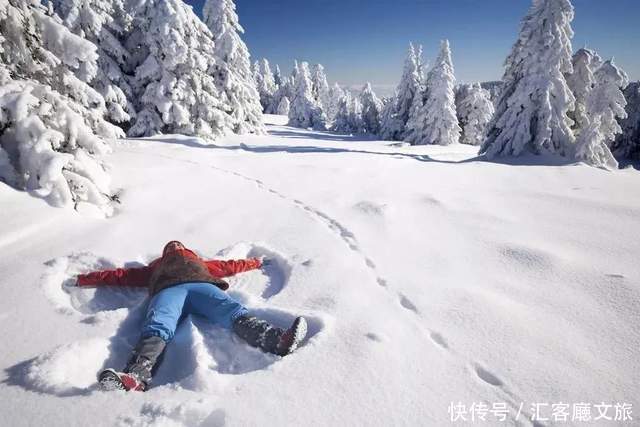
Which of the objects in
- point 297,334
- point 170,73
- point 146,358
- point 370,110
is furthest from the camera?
point 370,110

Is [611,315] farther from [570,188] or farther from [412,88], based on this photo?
[412,88]

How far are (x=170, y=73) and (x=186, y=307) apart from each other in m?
15.2

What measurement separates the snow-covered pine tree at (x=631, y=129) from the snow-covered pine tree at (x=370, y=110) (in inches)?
1071

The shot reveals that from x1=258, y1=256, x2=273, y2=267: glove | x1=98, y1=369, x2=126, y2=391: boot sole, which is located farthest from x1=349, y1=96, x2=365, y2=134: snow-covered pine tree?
x1=98, y1=369, x2=126, y2=391: boot sole

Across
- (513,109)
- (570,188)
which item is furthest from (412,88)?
(570,188)

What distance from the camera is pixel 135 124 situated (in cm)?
1625

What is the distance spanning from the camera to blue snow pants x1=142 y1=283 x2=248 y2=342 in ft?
10.3

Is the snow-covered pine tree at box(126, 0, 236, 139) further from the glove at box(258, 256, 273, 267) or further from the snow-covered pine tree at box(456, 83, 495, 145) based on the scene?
the snow-covered pine tree at box(456, 83, 495, 145)

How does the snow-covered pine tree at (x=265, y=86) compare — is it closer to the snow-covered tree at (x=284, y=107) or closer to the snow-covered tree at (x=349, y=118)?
the snow-covered tree at (x=284, y=107)

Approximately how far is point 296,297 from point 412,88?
127 ft

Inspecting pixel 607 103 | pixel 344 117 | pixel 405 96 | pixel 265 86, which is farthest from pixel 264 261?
pixel 265 86

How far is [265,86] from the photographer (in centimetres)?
7700

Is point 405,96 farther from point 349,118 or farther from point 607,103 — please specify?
point 607,103

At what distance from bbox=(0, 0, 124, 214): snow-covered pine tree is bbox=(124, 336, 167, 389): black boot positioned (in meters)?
3.83
